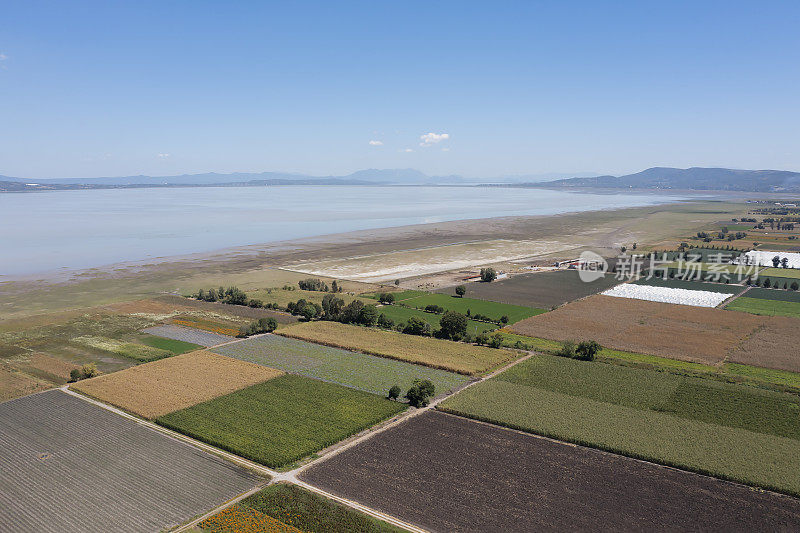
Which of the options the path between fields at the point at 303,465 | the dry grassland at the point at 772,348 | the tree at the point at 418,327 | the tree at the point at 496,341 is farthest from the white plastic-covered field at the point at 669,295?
the path between fields at the point at 303,465

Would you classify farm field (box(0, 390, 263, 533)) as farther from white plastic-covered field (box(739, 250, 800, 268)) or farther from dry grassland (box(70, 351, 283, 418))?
white plastic-covered field (box(739, 250, 800, 268))

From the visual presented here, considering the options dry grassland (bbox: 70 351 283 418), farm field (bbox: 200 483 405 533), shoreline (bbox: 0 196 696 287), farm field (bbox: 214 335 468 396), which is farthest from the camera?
shoreline (bbox: 0 196 696 287)

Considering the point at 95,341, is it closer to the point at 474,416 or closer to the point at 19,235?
the point at 474,416

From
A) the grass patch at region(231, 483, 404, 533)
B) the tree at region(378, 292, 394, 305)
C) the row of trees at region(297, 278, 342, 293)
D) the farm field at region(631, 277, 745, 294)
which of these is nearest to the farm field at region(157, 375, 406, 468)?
the grass patch at region(231, 483, 404, 533)

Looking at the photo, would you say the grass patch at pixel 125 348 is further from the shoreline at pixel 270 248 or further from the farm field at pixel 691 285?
the farm field at pixel 691 285

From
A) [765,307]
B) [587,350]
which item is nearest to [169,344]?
[587,350]

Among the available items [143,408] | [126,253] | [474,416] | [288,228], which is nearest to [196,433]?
[143,408]
